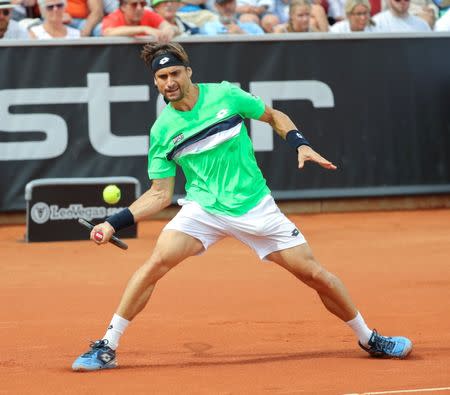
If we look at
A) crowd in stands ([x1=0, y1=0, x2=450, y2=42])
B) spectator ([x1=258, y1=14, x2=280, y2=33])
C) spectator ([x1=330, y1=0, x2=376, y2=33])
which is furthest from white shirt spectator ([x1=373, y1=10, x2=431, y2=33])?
spectator ([x1=258, y1=14, x2=280, y2=33])

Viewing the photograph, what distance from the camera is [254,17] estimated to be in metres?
16.2

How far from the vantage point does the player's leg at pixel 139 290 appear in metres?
7.07

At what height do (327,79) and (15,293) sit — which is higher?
(327,79)

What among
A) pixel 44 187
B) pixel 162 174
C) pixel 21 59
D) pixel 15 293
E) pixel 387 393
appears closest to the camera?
pixel 387 393

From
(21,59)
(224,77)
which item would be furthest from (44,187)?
(224,77)

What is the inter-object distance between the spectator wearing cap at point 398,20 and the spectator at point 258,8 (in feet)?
4.94

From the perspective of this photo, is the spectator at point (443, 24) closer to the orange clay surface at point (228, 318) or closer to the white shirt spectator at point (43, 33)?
the orange clay surface at point (228, 318)

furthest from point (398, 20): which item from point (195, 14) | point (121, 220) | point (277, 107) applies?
point (121, 220)

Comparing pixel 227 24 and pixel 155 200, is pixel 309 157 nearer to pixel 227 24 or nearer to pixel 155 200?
pixel 155 200

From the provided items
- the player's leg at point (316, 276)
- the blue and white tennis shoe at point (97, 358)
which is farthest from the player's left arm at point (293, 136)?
the blue and white tennis shoe at point (97, 358)

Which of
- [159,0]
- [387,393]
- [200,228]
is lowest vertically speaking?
[387,393]

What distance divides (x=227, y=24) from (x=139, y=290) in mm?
8852

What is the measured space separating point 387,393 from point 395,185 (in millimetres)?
8959

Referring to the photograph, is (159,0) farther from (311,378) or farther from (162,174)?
(311,378)
